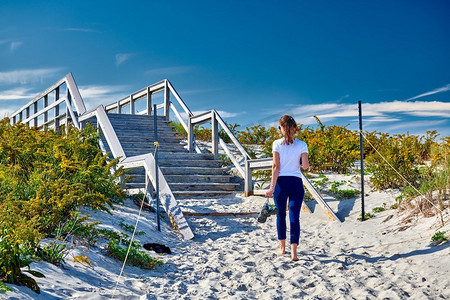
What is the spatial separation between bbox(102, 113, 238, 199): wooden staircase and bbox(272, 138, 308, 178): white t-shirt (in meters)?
4.30

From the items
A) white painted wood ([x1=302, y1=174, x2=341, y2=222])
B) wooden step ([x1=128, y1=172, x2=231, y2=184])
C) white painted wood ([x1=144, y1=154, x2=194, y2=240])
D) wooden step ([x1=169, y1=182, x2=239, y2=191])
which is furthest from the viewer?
wooden step ([x1=128, y1=172, x2=231, y2=184])

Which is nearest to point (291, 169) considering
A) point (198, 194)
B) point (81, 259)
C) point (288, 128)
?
point (288, 128)

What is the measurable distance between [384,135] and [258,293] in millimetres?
8745

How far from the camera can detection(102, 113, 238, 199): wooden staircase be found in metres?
9.38

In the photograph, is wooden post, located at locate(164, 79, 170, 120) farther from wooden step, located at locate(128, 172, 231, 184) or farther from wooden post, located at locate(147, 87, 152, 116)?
wooden step, located at locate(128, 172, 231, 184)

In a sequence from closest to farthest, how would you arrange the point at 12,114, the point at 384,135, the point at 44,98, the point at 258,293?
the point at 258,293, the point at 384,135, the point at 44,98, the point at 12,114

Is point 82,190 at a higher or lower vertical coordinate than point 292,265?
higher

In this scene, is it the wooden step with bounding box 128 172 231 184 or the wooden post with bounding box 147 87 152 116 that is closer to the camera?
Result: the wooden step with bounding box 128 172 231 184

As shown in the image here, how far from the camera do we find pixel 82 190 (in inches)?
209

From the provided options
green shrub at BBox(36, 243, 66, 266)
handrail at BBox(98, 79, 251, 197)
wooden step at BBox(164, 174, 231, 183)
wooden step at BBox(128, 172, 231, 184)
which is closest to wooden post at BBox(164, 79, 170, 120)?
handrail at BBox(98, 79, 251, 197)

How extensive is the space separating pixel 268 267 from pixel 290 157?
47.4 inches

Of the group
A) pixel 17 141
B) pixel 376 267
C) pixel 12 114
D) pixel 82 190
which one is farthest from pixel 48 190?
pixel 12 114

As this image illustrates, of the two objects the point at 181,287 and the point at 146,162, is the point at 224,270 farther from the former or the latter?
the point at 146,162

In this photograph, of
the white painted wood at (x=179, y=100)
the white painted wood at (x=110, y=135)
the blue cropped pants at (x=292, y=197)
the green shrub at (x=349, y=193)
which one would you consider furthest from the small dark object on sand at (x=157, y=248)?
the white painted wood at (x=179, y=100)
